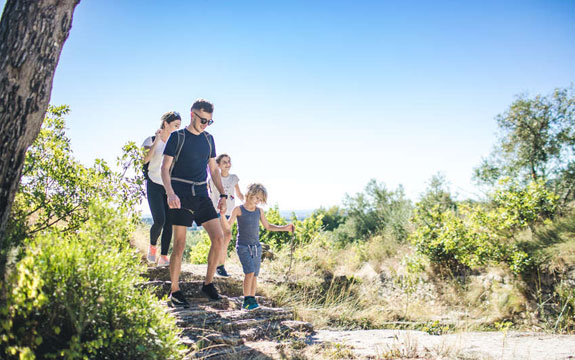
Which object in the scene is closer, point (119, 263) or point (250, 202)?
point (119, 263)

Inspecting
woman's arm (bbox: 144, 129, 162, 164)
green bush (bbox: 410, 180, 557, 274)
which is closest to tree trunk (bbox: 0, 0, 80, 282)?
woman's arm (bbox: 144, 129, 162, 164)

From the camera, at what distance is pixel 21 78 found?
7.78 feet

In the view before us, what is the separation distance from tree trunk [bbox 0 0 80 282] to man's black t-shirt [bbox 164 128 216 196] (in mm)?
1689

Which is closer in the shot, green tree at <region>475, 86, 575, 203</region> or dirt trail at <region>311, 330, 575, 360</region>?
dirt trail at <region>311, 330, 575, 360</region>

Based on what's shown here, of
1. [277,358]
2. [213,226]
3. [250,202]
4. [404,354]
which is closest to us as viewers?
[277,358]

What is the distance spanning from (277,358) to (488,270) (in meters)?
7.65

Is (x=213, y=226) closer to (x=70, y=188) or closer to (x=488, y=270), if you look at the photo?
(x=70, y=188)

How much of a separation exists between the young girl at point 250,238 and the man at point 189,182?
1.76 ft

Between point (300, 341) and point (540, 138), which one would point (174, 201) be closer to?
point (300, 341)

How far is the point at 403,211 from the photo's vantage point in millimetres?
14648

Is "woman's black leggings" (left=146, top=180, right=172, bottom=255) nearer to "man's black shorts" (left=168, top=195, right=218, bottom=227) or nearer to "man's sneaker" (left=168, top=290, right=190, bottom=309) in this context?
"man's black shorts" (left=168, top=195, right=218, bottom=227)

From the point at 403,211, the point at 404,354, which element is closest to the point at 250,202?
the point at 404,354

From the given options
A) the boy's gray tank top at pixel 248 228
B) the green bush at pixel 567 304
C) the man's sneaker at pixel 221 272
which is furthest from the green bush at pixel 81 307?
the green bush at pixel 567 304

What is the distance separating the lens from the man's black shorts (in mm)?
4164
